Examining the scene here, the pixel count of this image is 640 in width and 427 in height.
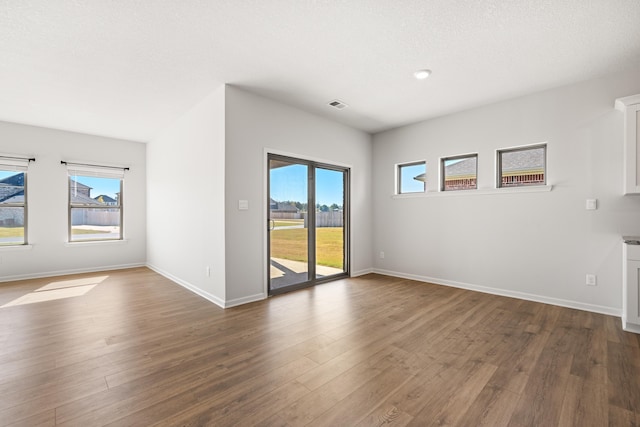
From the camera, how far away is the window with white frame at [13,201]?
4953mm

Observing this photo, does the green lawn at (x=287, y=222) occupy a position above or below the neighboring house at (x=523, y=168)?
below

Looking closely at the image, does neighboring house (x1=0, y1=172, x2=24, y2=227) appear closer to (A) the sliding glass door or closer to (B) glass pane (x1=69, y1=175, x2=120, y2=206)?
(B) glass pane (x1=69, y1=175, x2=120, y2=206)

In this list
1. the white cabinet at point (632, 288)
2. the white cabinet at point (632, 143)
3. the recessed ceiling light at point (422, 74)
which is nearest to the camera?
the white cabinet at point (632, 288)

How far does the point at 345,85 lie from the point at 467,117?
2.12 meters

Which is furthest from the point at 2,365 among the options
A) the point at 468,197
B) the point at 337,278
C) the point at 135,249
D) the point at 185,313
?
the point at 468,197

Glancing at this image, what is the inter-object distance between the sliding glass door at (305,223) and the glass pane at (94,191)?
4128 millimetres

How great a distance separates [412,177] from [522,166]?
1.67m

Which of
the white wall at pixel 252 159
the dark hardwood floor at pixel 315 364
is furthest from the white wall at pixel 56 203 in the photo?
the white wall at pixel 252 159

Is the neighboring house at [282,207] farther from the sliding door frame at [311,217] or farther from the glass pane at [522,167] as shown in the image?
the glass pane at [522,167]

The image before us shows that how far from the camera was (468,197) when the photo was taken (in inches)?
174

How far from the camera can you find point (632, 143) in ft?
9.71

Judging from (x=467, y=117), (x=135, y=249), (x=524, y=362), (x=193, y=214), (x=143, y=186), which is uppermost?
(x=467, y=117)

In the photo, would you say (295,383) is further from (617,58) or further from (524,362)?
(617,58)

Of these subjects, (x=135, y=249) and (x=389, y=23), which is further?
(x=135, y=249)
